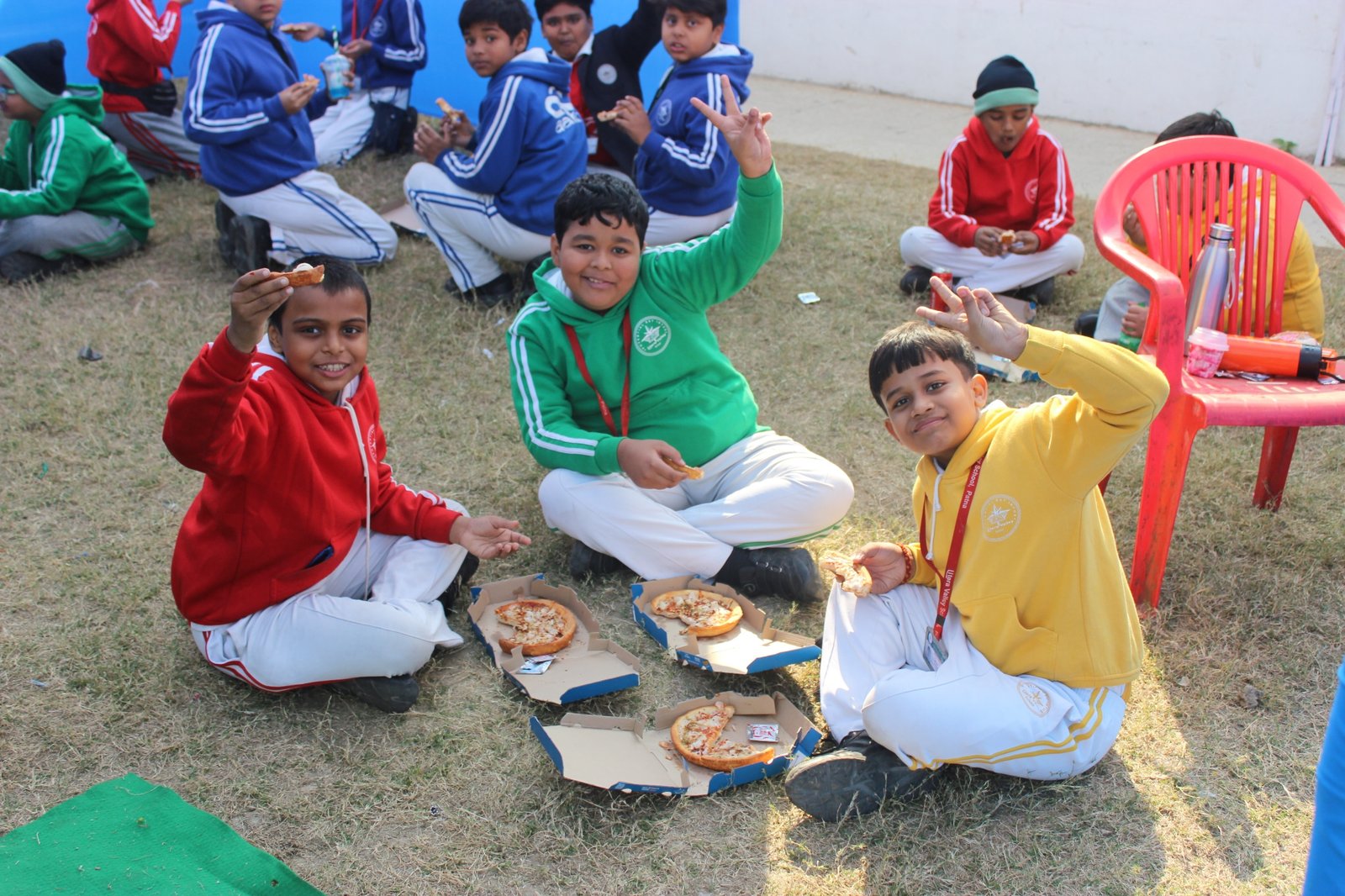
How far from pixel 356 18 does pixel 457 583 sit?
5.17 m

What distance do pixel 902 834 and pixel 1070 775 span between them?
42 centimetres

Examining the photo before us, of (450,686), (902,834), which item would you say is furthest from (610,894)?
(450,686)

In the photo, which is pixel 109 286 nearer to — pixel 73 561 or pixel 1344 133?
pixel 73 561

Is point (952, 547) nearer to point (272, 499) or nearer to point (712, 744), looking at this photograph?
point (712, 744)

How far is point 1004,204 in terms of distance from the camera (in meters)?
5.06

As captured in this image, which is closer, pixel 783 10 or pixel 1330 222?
pixel 1330 222

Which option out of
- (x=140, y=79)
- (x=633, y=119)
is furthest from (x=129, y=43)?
(x=633, y=119)

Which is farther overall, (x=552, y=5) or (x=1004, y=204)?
(x=552, y=5)

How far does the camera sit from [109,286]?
5172mm

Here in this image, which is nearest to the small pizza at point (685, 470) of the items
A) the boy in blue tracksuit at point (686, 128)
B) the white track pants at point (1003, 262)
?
the boy in blue tracksuit at point (686, 128)

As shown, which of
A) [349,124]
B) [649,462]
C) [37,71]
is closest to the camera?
[649,462]

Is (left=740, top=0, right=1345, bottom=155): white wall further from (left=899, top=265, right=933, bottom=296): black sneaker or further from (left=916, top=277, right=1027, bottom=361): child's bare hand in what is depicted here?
(left=916, top=277, right=1027, bottom=361): child's bare hand

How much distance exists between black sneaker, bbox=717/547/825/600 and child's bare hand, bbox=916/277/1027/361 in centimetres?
116

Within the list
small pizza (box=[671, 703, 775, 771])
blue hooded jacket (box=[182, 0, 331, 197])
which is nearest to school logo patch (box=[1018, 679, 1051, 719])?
small pizza (box=[671, 703, 775, 771])
